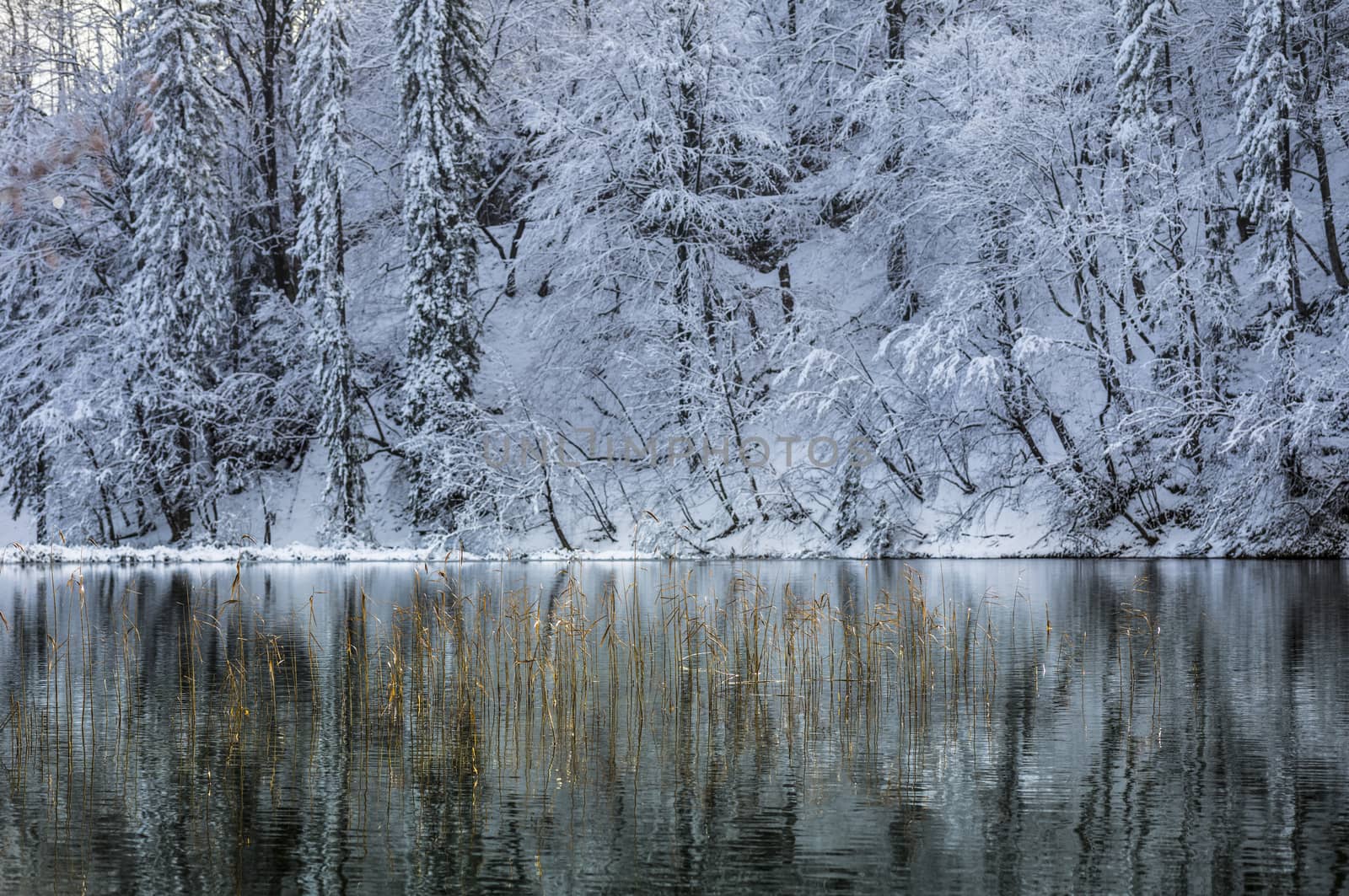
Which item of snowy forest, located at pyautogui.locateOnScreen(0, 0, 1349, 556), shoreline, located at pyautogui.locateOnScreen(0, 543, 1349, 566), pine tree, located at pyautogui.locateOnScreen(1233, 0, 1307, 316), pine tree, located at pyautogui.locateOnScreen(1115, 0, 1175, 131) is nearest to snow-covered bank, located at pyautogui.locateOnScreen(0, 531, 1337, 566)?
shoreline, located at pyautogui.locateOnScreen(0, 543, 1349, 566)

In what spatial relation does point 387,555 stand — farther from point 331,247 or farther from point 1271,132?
point 1271,132

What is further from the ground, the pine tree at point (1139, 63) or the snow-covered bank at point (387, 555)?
the pine tree at point (1139, 63)

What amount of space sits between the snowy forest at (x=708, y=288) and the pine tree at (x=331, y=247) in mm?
95

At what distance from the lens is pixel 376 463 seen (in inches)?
1334

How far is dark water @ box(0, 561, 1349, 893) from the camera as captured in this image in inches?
220

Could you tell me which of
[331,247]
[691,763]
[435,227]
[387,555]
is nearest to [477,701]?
[691,763]

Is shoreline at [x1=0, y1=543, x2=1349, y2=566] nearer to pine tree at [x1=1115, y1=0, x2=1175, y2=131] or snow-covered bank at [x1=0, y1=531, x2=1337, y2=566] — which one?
snow-covered bank at [x1=0, y1=531, x2=1337, y2=566]

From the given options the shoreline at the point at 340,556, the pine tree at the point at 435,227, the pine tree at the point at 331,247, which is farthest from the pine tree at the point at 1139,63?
the pine tree at the point at 331,247

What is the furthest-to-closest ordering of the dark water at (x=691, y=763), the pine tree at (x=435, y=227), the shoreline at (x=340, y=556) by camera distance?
the pine tree at (x=435, y=227)
the shoreline at (x=340, y=556)
the dark water at (x=691, y=763)

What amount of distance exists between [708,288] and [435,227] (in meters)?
6.10

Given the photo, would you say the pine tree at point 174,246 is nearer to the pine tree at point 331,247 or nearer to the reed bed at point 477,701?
the pine tree at point 331,247

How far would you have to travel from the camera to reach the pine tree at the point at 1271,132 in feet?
77.6

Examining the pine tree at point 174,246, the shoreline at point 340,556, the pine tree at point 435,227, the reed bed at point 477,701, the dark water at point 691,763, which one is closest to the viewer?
the dark water at point 691,763

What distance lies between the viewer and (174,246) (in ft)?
97.2
